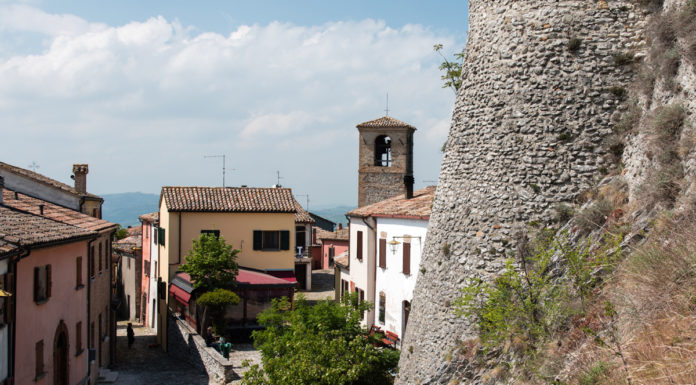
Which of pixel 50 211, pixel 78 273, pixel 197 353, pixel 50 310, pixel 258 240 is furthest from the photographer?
pixel 258 240

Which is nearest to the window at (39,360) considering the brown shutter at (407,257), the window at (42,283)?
the window at (42,283)

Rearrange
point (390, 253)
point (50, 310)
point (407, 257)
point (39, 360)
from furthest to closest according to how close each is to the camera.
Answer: point (390, 253) < point (407, 257) < point (50, 310) < point (39, 360)

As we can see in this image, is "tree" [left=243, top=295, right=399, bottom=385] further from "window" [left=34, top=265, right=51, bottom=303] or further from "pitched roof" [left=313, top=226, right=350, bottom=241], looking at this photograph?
"pitched roof" [left=313, top=226, right=350, bottom=241]

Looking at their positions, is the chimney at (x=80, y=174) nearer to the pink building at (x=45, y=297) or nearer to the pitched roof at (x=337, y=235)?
the pink building at (x=45, y=297)

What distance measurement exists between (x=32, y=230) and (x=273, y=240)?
16121mm

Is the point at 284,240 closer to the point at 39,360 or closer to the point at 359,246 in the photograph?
Answer: the point at 359,246

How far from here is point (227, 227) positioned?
97.1ft

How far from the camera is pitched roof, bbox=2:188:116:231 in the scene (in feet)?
61.1

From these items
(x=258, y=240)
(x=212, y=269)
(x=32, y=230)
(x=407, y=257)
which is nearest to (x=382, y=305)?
(x=407, y=257)

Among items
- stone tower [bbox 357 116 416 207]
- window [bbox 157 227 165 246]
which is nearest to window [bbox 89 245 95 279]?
window [bbox 157 227 165 246]

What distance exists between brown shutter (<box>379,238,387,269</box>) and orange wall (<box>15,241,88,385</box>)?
1031 centimetres

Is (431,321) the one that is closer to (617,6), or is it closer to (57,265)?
(617,6)

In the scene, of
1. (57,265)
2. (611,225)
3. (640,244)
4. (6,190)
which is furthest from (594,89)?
(6,190)

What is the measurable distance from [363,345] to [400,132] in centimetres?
2210
